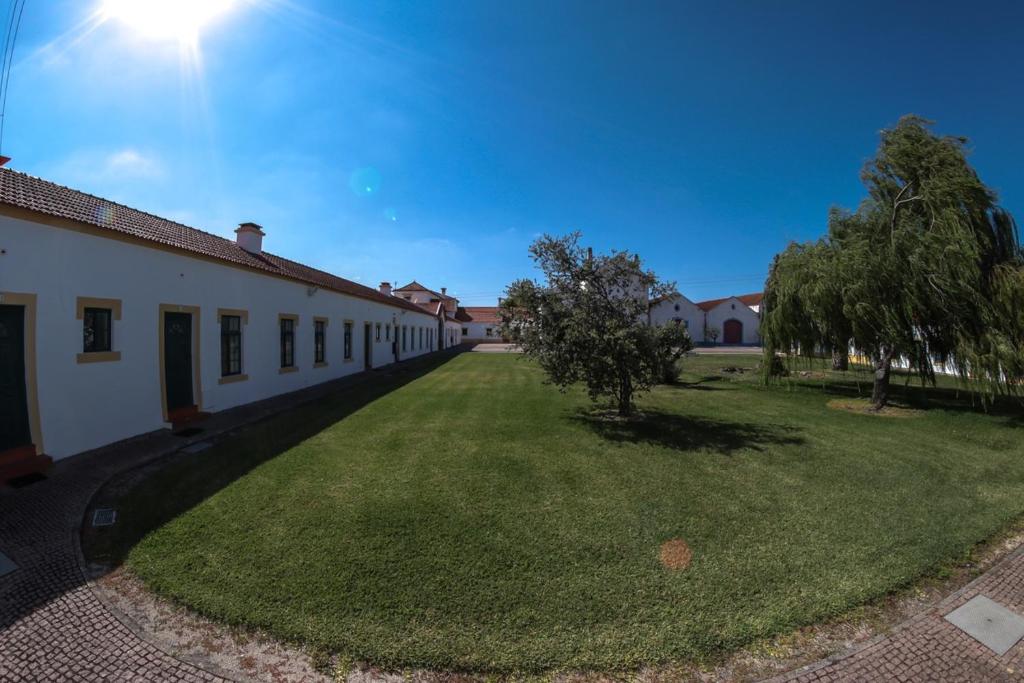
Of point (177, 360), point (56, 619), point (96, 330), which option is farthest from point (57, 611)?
point (177, 360)

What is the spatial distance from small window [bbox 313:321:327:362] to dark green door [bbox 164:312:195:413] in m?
6.17

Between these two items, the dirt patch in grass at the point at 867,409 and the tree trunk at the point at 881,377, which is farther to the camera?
the tree trunk at the point at 881,377

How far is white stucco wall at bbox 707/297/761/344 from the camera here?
49.4 meters

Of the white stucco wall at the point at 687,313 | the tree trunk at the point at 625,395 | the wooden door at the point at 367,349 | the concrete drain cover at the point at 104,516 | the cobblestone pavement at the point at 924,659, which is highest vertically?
the white stucco wall at the point at 687,313

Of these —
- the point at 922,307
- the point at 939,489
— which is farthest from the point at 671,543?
the point at 922,307

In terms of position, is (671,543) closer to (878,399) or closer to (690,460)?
(690,460)

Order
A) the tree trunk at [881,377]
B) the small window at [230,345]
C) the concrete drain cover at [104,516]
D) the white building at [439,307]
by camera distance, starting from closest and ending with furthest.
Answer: the concrete drain cover at [104,516]
the small window at [230,345]
the tree trunk at [881,377]
the white building at [439,307]

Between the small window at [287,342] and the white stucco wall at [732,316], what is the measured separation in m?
47.1

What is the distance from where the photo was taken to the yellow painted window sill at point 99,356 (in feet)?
22.6

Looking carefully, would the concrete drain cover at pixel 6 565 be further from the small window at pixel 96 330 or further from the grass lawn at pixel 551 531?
the small window at pixel 96 330

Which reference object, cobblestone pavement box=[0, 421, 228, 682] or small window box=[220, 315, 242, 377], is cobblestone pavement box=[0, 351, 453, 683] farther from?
small window box=[220, 315, 242, 377]

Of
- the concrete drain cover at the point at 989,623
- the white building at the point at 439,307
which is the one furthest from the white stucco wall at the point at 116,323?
the white building at the point at 439,307

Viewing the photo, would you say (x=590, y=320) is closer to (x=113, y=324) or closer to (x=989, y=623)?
(x=989, y=623)

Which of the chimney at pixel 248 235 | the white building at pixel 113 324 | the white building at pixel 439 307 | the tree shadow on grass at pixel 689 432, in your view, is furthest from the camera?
the white building at pixel 439 307
